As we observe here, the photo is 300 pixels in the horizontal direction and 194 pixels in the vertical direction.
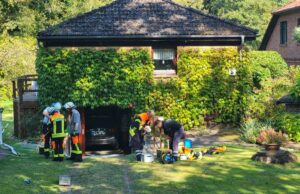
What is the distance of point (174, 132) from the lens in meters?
13.1

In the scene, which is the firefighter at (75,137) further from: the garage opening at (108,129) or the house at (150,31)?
the house at (150,31)

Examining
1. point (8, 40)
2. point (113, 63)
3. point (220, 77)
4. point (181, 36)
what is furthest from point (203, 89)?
point (8, 40)

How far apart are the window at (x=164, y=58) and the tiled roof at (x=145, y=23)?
2.93 feet

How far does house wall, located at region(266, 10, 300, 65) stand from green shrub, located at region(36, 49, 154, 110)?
15997 mm

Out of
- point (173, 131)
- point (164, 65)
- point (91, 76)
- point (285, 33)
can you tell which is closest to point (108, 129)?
point (91, 76)

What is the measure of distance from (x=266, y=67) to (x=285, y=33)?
685cm

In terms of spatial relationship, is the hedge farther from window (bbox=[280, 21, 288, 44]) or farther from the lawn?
window (bbox=[280, 21, 288, 44])

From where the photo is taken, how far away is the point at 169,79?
19453 mm

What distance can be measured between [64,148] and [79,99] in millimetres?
4535

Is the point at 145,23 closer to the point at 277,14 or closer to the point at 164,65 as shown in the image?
the point at 164,65

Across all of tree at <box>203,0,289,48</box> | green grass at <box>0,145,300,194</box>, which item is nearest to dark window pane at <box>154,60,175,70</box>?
green grass at <box>0,145,300,194</box>

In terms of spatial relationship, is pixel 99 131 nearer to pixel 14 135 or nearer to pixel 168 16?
pixel 14 135

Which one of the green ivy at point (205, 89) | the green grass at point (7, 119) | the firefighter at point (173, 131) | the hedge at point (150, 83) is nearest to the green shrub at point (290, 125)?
the hedge at point (150, 83)

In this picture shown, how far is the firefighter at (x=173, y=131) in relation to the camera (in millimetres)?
12938
